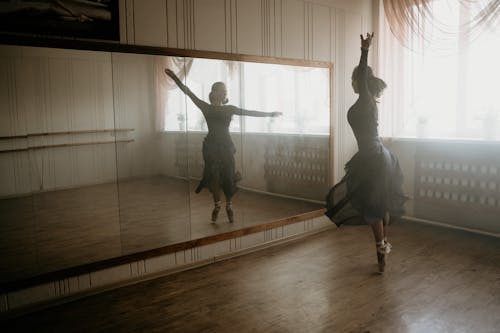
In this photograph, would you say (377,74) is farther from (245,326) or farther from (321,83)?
(245,326)

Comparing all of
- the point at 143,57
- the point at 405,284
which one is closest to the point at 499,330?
the point at 405,284

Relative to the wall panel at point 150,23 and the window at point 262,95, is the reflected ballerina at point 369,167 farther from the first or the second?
the wall panel at point 150,23

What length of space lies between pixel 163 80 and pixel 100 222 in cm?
110

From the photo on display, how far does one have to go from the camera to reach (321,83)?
4.18 metres

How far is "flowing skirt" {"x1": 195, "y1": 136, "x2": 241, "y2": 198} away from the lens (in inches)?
130

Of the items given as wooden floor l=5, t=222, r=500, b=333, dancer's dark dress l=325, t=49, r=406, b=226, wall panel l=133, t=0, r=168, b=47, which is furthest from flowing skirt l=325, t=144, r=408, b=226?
wall panel l=133, t=0, r=168, b=47

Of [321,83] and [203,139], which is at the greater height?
[321,83]

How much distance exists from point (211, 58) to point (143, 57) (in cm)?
57

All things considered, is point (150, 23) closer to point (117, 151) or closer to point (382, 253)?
point (117, 151)

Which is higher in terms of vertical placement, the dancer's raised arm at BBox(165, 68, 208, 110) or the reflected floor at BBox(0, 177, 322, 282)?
the dancer's raised arm at BBox(165, 68, 208, 110)

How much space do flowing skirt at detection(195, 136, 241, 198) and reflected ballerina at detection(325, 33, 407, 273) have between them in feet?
3.10

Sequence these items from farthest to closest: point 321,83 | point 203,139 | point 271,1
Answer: point 321,83, point 271,1, point 203,139

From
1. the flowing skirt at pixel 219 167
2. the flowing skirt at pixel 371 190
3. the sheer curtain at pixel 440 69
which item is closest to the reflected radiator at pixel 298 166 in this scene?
the flowing skirt at pixel 219 167

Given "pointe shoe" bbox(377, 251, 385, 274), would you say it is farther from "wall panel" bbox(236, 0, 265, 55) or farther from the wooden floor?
"wall panel" bbox(236, 0, 265, 55)
